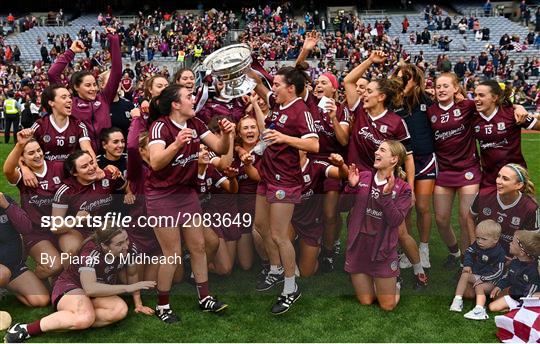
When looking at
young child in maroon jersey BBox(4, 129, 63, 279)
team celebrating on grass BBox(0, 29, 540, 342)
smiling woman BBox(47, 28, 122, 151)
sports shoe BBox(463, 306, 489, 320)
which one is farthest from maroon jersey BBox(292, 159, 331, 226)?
young child in maroon jersey BBox(4, 129, 63, 279)

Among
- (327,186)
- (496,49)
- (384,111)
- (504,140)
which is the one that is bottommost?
(496,49)

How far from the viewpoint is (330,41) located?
26.7 metres

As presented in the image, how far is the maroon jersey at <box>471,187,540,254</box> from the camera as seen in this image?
438cm

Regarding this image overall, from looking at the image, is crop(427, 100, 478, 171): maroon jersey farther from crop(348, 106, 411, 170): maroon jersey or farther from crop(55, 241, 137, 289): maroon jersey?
crop(55, 241, 137, 289): maroon jersey

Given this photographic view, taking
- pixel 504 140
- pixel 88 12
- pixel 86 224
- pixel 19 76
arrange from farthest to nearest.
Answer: pixel 88 12 → pixel 19 76 → pixel 504 140 → pixel 86 224

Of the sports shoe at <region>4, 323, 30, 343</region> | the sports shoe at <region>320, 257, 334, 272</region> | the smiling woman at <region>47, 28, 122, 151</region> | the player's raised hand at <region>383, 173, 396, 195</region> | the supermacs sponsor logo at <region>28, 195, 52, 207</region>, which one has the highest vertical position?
the smiling woman at <region>47, 28, 122, 151</region>

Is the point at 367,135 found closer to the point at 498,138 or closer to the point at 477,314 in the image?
the point at 498,138

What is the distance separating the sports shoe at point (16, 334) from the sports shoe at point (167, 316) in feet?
3.02

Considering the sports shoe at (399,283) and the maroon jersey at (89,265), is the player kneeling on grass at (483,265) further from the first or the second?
the maroon jersey at (89,265)

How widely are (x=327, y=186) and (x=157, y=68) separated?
70.0 ft

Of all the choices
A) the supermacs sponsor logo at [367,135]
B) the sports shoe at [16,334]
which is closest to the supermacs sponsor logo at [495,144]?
the supermacs sponsor logo at [367,135]

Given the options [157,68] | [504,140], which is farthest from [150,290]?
[157,68]

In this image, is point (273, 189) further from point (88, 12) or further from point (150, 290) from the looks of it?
point (88, 12)

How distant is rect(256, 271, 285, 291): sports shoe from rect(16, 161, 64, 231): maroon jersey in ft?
6.33
